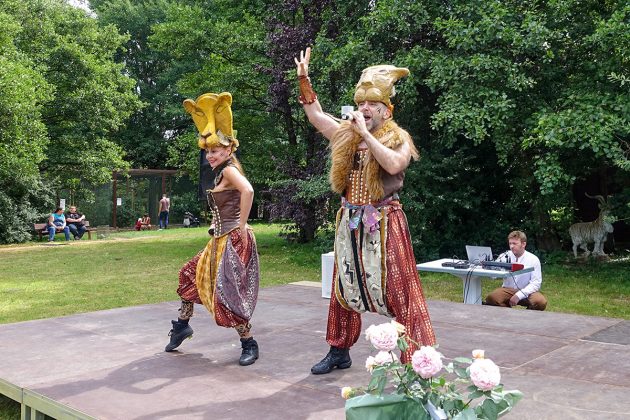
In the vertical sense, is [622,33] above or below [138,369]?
above

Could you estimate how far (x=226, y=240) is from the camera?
168 inches

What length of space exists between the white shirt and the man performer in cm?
309

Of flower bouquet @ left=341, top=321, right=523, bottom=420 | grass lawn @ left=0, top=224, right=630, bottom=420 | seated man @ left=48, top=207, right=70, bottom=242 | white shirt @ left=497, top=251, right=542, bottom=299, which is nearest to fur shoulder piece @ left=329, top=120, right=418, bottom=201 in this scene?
flower bouquet @ left=341, top=321, right=523, bottom=420

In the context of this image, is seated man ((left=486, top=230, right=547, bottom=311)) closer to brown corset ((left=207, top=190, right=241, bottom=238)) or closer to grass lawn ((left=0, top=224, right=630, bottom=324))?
grass lawn ((left=0, top=224, right=630, bottom=324))

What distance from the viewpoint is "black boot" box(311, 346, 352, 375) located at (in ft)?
12.7

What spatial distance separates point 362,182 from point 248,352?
1430mm

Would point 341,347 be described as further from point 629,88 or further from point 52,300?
point 629,88

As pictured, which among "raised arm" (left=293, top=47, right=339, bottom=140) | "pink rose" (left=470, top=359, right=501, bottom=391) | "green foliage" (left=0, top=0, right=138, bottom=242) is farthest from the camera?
"green foliage" (left=0, top=0, right=138, bottom=242)

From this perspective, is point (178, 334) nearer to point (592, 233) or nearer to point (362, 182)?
point (362, 182)

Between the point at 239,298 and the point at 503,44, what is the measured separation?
678cm

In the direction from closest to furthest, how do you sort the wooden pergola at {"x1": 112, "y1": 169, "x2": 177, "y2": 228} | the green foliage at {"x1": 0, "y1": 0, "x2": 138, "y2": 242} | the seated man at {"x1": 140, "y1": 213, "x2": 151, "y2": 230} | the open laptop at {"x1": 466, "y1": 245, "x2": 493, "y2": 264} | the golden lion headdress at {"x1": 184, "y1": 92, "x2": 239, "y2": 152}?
the golden lion headdress at {"x1": 184, "y1": 92, "x2": 239, "y2": 152} < the open laptop at {"x1": 466, "y1": 245, "x2": 493, "y2": 264} < the green foliage at {"x1": 0, "y1": 0, "x2": 138, "y2": 242} < the wooden pergola at {"x1": 112, "y1": 169, "x2": 177, "y2": 228} < the seated man at {"x1": 140, "y1": 213, "x2": 151, "y2": 230}

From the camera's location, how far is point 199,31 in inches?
570

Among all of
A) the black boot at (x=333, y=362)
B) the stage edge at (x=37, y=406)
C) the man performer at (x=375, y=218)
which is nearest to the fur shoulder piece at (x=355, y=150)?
the man performer at (x=375, y=218)

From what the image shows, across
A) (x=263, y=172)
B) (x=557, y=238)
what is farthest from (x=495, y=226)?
(x=263, y=172)
